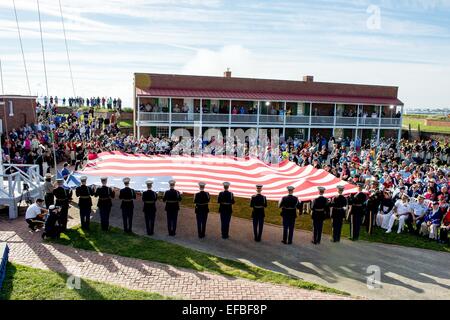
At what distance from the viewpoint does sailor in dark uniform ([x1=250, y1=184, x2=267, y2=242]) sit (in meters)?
10.3

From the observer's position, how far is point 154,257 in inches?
360

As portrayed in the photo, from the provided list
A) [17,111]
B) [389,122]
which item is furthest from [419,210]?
[389,122]

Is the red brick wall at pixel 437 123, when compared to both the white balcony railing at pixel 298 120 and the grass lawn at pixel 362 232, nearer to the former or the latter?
the white balcony railing at pixel 298 120

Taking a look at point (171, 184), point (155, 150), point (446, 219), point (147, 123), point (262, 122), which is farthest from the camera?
point (262, 122)

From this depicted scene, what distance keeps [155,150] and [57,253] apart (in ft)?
42.2

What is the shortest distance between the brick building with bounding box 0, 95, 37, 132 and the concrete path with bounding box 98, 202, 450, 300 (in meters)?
15.1

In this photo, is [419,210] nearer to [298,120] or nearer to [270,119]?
[270,119]

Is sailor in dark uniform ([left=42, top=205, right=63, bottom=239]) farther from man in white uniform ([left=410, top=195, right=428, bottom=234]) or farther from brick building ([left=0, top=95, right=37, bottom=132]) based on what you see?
Result: brick building ([left=0, top=95, right=37, bottom=132])

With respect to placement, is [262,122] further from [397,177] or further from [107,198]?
A: [107,198]

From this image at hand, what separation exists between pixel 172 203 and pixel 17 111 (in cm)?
1834

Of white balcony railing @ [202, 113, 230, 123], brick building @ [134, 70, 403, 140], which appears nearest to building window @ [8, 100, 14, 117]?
brick building @ [134, 70, 403, 140]

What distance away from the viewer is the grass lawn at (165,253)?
8344mm

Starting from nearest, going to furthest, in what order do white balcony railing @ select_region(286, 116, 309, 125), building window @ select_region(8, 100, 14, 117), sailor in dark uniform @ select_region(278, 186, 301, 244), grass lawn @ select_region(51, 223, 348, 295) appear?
grass lawn @ select_region(51, 223, 348, 295), sailor in dark uniform @ select_region(278, 186, 301, 244), building window @ select_region(8, 100, 14, 117), white balcony railing @ select_region(286, 116, 309, 125)
